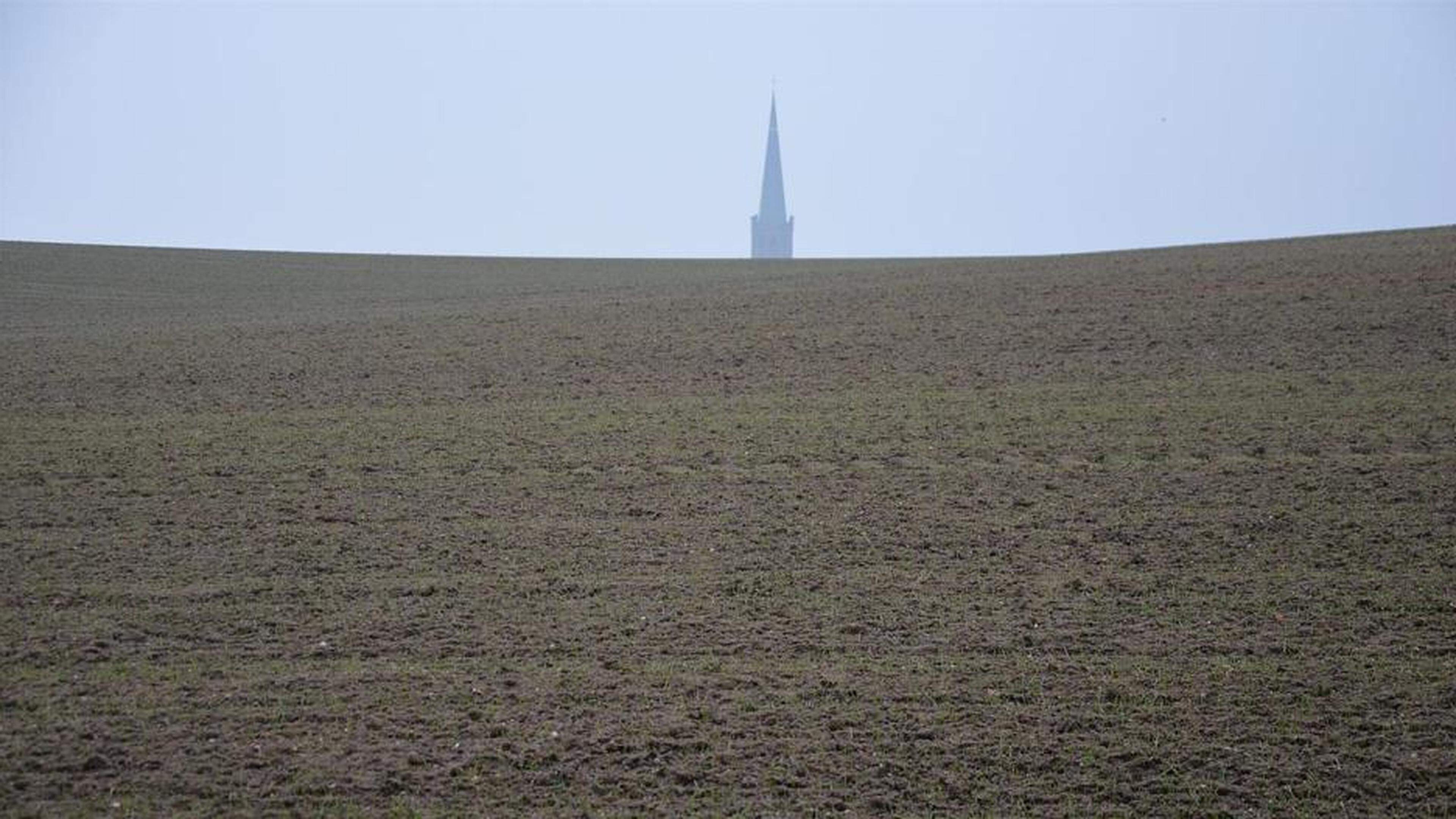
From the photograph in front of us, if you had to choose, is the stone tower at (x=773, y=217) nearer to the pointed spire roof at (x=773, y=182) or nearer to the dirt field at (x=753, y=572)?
the pointed spire roof at (x=773, y=182)

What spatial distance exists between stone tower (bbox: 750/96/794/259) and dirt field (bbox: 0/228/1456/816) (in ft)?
499

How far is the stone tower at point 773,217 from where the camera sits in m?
177

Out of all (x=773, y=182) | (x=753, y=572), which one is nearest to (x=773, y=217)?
(x=773, y=182)

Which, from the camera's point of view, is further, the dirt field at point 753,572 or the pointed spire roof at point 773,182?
the pointed spire roof at point 773,182

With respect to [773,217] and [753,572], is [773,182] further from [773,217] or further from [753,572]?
[753,572]

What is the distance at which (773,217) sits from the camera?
183375 mm

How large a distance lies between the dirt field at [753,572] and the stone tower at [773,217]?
499ft

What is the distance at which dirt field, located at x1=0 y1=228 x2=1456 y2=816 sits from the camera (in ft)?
20.0

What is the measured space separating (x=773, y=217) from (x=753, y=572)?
177 meters

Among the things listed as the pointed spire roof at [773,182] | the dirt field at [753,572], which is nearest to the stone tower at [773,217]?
the pointed spire roof at [773,182]

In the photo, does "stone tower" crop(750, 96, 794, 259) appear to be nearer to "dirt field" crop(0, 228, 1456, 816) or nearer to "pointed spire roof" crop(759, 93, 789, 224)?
"pointed spire roof" crop(759, 93, 789, 224)

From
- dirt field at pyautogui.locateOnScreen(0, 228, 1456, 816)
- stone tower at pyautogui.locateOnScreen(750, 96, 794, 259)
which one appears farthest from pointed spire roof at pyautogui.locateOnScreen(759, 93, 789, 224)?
dirt field at pyautogui.locateOnScreen(0, 228, 1456, 816)

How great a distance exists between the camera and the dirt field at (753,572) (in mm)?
6098

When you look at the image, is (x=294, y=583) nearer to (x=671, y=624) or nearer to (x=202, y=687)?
(x=202, y=687)
